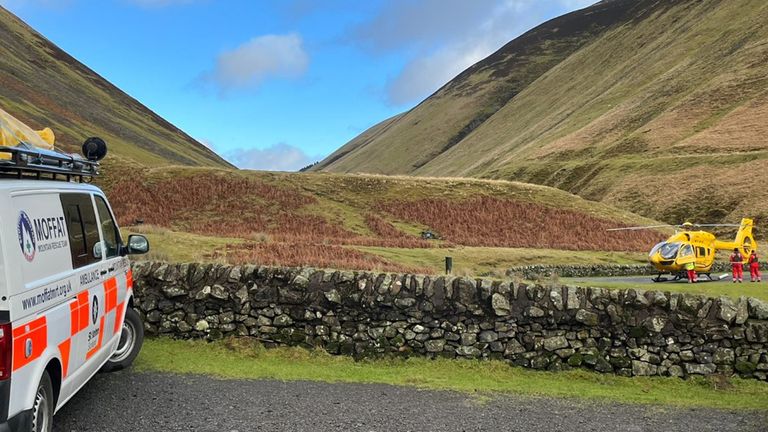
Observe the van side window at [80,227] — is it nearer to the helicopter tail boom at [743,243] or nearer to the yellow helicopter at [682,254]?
the yellow helicopter at [682,254]

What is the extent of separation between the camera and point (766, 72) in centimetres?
9300

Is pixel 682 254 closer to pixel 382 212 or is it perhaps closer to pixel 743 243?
pixel 743 243

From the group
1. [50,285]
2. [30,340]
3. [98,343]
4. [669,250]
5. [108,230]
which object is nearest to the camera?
[30,340]

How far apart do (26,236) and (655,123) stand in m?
102

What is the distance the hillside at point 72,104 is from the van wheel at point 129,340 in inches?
2749

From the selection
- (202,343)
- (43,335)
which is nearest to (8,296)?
(43,335)

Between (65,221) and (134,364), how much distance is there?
3929 mm

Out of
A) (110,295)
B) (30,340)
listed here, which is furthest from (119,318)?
(30,340)

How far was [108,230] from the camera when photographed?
851cm

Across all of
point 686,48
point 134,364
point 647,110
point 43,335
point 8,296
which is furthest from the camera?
point 686,48

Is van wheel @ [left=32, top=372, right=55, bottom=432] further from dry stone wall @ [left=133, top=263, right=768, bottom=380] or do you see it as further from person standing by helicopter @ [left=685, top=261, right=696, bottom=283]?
person standing by helicopter @ [left=685, top=261, right=696, bottom=283]

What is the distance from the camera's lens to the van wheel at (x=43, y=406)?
18.5 ft

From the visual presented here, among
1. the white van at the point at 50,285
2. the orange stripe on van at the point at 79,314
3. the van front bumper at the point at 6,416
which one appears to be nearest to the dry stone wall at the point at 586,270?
the white van at the point at 50,285

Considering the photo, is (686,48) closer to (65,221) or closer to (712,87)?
(712,87)
